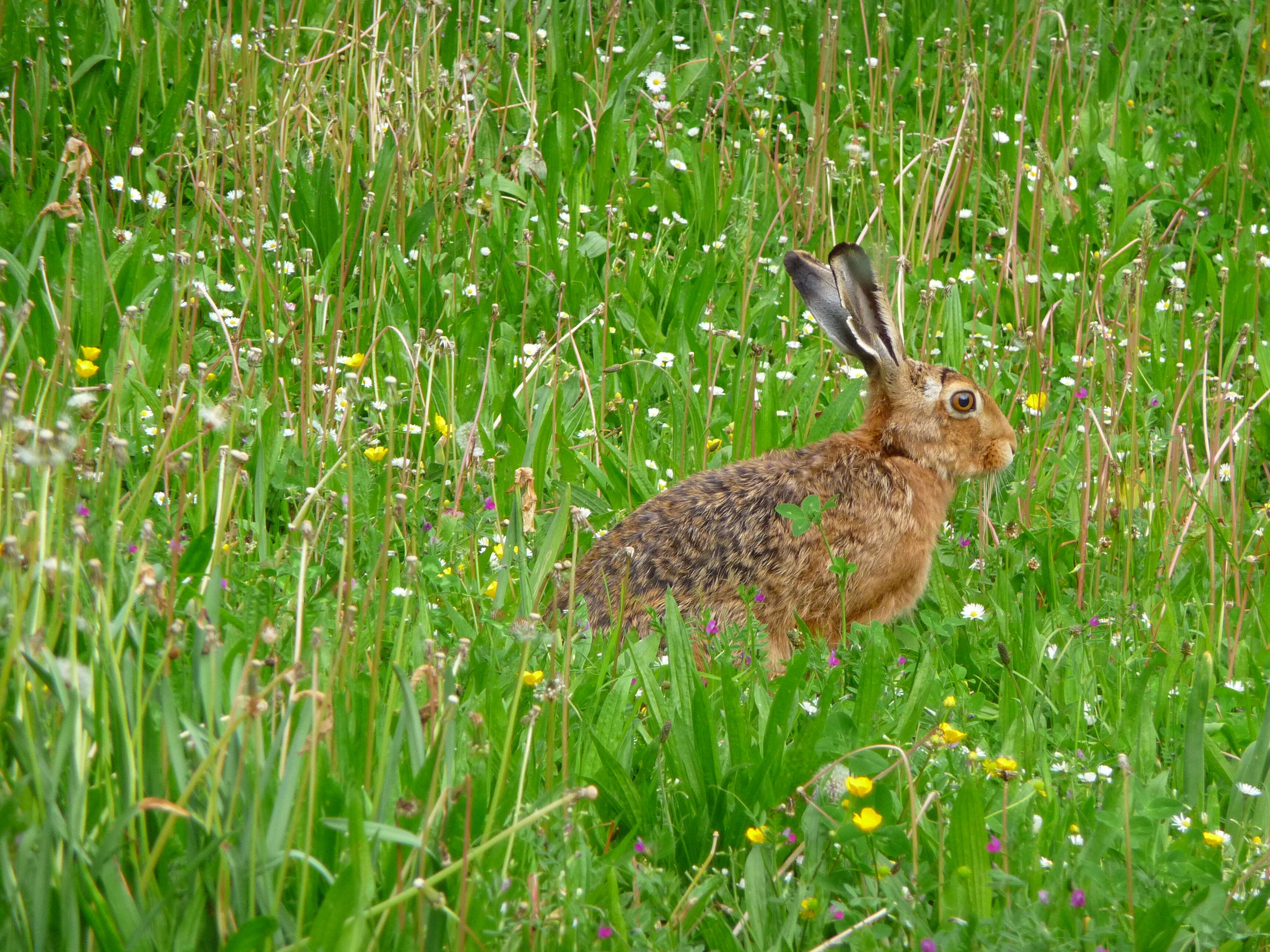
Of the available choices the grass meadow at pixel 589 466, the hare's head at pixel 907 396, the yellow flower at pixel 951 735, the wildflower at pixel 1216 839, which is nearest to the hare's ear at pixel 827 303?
the hare's head at pixel 907 396

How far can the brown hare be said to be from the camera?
4816 millimetres

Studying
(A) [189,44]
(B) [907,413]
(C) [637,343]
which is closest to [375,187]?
(C) [637,343]

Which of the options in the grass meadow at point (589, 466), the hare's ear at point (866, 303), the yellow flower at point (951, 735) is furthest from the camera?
the hare's ear at point (866, 303)

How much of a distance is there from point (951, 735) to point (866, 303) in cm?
232

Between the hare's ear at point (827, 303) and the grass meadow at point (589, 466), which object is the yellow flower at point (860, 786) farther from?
the hare's ear at point (827, 303)

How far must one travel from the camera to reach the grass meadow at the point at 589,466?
2.61 metres

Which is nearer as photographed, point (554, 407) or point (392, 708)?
point (392, 708)

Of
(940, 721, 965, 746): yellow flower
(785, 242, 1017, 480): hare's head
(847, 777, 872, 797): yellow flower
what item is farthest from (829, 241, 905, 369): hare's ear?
(847, 777, 872, 797): yellow flower

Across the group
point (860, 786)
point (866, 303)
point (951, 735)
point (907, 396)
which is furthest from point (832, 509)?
point (860, 786)

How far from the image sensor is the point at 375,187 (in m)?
6.45

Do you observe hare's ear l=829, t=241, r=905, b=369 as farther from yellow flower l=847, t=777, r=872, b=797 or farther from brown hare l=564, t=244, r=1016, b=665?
yellow flower l=847, t=777, r=872, b=797

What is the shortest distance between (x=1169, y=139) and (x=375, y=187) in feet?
16.0

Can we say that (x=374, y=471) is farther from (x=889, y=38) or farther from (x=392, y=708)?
(x=889, y=38)

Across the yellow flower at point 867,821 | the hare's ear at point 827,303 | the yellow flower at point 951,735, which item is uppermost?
the hare's ear at point 827,303
